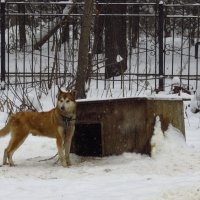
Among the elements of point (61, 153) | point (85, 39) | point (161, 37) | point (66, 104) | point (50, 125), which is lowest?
point (61, 153)

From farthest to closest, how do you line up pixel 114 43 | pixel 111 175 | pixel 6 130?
1. pixel 114 43
2. pixel 6 130
3. pixel 111 175

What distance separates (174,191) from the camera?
18.5ft

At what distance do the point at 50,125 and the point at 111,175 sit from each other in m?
1.22

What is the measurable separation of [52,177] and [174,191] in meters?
1.58

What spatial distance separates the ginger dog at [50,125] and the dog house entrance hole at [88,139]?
0.57 metres

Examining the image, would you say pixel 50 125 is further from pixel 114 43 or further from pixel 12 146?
pixel 114 43

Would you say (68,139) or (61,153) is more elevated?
(68,139)

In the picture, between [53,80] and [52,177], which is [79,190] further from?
[53,80]

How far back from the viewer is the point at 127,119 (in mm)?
7656

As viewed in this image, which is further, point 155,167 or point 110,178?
point 155,167

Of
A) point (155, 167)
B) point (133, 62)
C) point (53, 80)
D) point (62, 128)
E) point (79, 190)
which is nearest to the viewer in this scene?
point (79, 190)

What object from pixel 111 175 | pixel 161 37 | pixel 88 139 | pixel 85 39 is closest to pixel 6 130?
pixel 88 139

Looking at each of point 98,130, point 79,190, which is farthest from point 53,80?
point 79,190

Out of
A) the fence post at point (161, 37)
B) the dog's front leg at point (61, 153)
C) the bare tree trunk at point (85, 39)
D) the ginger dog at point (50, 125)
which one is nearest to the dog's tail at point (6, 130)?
the ginger dog at point (50, 125)
